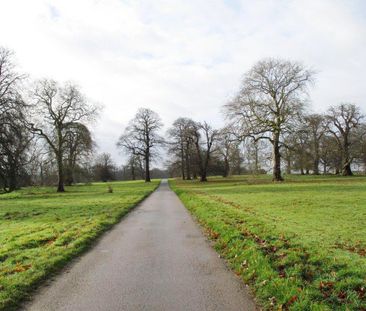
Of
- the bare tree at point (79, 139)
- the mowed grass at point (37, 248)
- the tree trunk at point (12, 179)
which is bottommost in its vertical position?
the mowed grass at point (37, 248)

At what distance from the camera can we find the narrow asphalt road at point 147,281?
5461 mm

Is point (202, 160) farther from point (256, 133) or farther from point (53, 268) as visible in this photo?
point (53, 268)

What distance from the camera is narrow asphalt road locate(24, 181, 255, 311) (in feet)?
17.9

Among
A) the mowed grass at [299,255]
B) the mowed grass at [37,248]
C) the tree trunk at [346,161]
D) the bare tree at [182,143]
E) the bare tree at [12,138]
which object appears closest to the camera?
the mowed grass at [299,255]

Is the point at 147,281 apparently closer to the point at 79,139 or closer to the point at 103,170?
the point at 79,139

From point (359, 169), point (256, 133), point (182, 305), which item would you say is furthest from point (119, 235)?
point (359, 169)

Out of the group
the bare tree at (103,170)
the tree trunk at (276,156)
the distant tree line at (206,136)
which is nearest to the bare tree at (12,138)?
the distant tree line at (206,136)

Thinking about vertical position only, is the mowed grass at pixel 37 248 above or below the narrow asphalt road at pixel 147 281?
above

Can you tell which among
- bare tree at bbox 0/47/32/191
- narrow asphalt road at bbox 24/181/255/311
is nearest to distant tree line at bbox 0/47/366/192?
bare tree at bbox 0/47/32/191

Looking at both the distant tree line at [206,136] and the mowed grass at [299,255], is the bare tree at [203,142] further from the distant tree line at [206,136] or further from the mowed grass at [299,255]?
the mowed grass at [299,255]

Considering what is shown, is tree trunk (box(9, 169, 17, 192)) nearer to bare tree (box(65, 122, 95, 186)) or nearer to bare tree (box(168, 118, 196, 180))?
bare tree (box(65, 122, 95, 186))

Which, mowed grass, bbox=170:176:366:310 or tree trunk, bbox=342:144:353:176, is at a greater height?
tree trunk, bbox=342:144:353:176

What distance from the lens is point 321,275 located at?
20.8 feet

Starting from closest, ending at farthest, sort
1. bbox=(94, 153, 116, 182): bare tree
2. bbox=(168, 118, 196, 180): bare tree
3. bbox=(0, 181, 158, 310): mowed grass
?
bbox=(0, 181, 158, 310): mowed grass → bbox=(168, 118, 196, 180): bare tree → bbox=(94, 153, 116, 182): bare tree
